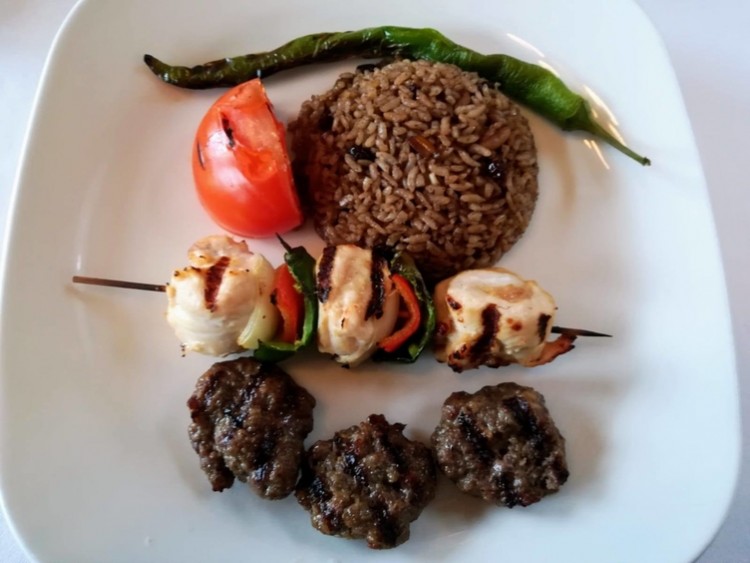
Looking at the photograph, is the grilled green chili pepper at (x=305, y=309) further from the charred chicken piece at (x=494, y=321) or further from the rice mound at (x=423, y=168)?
the charred chicken piece at (x=494, y=321)

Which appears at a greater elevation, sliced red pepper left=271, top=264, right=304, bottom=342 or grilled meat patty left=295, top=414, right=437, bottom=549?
sliced red pepper left=271, top=264, right=304, bottom=342

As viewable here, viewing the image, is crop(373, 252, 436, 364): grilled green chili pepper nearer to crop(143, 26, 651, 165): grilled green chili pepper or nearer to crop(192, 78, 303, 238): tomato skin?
crop(192, 78, 303, 238): tomato skin

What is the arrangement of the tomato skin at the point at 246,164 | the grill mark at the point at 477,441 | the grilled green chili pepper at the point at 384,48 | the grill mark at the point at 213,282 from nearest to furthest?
the grill mark at the point at 213,282, the grill mark at the point at 477,441, the tomato skin at the point at 246,164, the grilled green chili pepper at the point at 384,48

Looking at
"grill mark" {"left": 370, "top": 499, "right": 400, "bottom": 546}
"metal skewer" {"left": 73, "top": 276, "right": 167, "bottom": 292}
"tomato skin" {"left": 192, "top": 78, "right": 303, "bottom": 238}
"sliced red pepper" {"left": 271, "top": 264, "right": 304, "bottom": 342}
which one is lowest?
"grill mark" {"left": 370, "top": 499, "right": 400, "bottom": 546}

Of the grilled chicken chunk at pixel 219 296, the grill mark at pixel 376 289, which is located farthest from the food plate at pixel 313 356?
the grill mark at pixel 376 289

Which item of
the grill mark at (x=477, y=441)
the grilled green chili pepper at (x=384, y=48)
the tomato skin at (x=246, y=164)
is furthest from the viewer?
the grilled green chili pepper at (x=384, y=48)

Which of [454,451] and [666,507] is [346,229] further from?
[666,507]

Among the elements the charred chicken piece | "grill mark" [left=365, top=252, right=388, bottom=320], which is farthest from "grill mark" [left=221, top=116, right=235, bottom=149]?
the charred chicken piece

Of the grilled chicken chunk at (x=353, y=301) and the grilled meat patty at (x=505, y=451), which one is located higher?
the grilled chicken chunk at (x=353, y=301)
